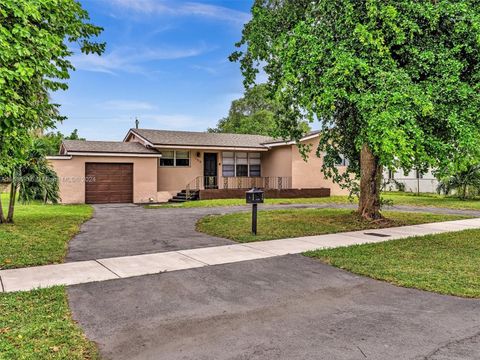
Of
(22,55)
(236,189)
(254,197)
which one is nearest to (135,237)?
(254,197)

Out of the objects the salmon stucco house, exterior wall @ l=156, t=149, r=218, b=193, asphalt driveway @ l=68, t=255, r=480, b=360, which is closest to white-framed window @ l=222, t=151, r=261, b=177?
the salmon stucco house

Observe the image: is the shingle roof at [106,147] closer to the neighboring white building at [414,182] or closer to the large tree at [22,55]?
the large tree at [22,55]

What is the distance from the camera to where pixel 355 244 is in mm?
8531

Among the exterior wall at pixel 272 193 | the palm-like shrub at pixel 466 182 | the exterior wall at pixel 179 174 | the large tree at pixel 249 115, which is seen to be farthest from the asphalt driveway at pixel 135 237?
the large tree at pixel 249 115

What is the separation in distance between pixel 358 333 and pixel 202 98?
32763 millimetres

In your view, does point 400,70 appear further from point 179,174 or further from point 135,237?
A: point 179,174

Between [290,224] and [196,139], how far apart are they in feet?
44.8

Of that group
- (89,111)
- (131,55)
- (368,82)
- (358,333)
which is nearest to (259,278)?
(358,333)

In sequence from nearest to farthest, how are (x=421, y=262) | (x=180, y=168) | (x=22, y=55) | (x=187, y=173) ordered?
(x=22, y=55) < (x=421, y=262) < (x=180, y=168) < (x=187, y=173)

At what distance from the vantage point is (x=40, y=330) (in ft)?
12.3

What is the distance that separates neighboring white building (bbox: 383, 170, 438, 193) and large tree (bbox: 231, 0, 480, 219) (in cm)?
1911

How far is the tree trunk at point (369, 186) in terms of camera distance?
12.3 m

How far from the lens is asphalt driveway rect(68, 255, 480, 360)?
11.4ft

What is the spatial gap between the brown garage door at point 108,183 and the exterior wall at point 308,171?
32.6ft
